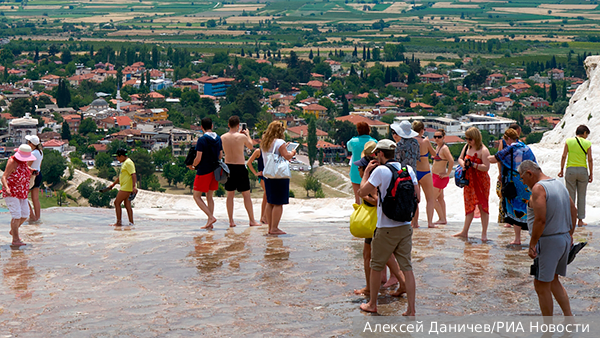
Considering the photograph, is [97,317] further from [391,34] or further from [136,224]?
[391,34]

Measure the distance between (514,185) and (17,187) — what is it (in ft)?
16.6

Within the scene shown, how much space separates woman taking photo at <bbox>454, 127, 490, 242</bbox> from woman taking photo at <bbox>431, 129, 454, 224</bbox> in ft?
3.16

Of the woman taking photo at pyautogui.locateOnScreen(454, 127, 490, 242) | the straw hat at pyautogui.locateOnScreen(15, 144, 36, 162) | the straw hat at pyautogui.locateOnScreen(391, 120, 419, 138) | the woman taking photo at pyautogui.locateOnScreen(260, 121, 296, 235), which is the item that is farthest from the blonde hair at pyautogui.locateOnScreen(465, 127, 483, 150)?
the straw hat at pyautogui.locateOnScreen(15, 144, 36, 162)

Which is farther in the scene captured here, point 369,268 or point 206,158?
point 206,158

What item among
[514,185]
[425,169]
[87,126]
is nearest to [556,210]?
[514,185]

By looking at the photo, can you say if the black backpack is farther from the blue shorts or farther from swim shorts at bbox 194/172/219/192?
swim shorts at bbox 194/172/219/192

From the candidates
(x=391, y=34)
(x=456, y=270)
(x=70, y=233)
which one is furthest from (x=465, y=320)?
(x=391, y=34)

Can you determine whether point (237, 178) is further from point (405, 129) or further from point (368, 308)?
point (368, 308)

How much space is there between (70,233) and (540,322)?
5.71 meters

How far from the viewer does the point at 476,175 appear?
7504 millimetres

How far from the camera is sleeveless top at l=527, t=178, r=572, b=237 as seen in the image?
180 inches

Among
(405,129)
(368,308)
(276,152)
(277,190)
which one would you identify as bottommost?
(368,308)

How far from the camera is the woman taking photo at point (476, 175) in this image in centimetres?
738

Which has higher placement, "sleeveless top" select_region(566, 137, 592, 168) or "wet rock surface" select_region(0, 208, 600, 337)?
"sleeveless top" select_region(566, 137, 592, 168)
